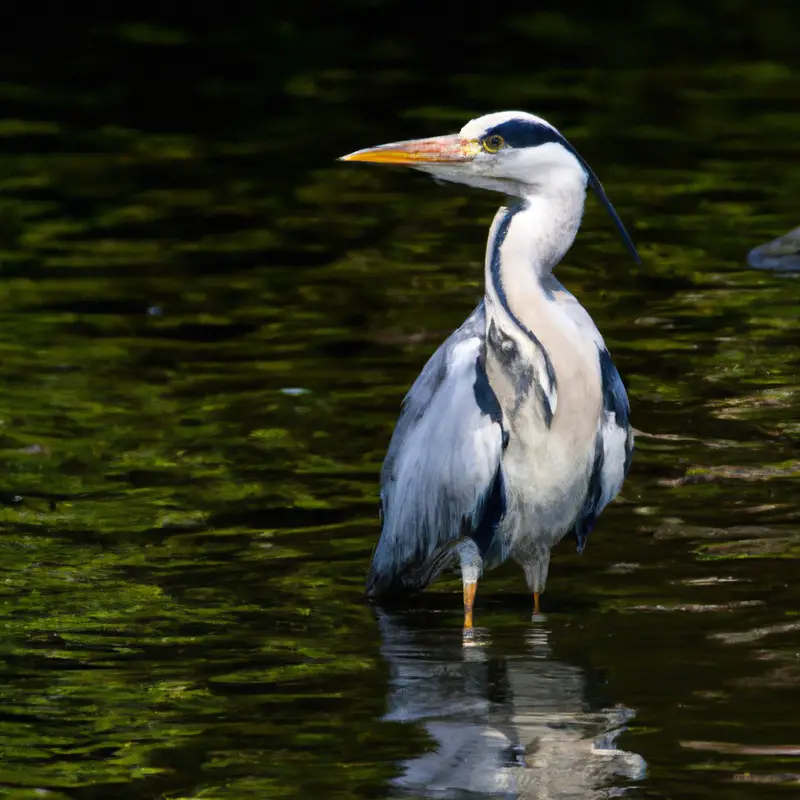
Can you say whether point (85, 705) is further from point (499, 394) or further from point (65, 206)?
point (65, 206)

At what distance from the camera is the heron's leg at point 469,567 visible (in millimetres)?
7797

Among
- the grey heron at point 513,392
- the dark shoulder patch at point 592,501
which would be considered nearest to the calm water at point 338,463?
the dark shoulder patch at point 592,501

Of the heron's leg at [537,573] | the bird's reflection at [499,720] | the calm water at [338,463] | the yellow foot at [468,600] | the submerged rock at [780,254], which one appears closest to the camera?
the bird's reflection at [499,720]

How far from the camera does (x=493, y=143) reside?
770cm

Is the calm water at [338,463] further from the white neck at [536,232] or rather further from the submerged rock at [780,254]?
the white neck at [536,232]

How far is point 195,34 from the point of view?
24.7 m

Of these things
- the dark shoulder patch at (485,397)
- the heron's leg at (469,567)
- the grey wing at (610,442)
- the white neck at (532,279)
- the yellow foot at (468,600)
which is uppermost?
the white neck at (532,279)

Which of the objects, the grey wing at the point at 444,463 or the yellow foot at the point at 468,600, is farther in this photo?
the yellow foot at the point at 468,600

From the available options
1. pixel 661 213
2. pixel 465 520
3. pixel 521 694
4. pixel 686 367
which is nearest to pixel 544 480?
pixel 465 520

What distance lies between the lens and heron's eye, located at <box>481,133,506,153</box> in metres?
7.68

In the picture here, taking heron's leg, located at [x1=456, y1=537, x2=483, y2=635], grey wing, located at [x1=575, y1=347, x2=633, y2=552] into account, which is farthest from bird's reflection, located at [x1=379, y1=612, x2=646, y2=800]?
grey wing, located at [x1=575, y1=347, x2=633, y2=552]

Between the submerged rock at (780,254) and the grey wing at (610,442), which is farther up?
the submerged rock at (780,254)

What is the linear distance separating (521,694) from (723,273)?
665 centimetres

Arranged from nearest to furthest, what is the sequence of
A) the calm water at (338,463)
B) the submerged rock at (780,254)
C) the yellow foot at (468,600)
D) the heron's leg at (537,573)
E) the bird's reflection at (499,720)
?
1. the bird's reflection at (499,720)
2. the calm water at (338,463)
3. the yellow foot at (468,600)
4. the heron's leg at (537,573)
5. the submerged rock at (780,254)
